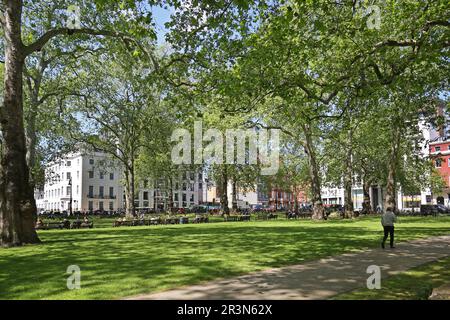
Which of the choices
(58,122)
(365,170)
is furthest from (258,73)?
(365,170)

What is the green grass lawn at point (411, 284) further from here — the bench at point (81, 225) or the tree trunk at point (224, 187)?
the tree trunk at point (224, 187)

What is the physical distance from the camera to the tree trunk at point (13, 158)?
17.9 metres

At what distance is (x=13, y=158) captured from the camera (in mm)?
18281

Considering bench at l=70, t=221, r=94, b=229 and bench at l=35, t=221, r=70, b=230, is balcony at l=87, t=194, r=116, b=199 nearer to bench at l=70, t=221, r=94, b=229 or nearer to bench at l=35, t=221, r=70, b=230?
bench at l=35, t=221, r=70, b=230

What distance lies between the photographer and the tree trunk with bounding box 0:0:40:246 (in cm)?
1789

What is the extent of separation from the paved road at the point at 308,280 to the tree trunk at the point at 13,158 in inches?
482

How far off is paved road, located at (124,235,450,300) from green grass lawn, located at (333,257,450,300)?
1.10 ft

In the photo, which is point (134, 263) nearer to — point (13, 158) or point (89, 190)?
point (13, 158)

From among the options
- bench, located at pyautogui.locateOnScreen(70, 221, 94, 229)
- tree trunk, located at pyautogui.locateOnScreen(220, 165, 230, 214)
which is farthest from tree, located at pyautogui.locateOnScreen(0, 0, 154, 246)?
tree trunk, located at pyautogui.locateOnScreen(220, 165, 230, 214)

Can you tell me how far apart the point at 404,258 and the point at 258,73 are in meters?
8.36

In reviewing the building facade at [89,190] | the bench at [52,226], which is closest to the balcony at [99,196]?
the building facade at [89,190]

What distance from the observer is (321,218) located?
39.6m

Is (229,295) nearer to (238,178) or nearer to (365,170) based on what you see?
(238,178)

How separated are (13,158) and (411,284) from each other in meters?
16.5
